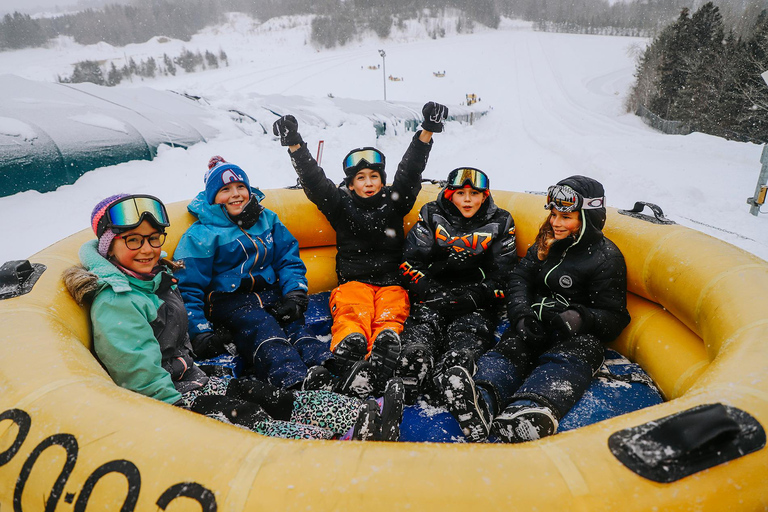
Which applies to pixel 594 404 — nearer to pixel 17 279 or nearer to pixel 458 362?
pixel 458 362

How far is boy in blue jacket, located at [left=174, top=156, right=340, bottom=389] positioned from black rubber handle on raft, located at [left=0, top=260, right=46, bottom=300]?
74 centimetres

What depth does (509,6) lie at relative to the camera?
3378 inches

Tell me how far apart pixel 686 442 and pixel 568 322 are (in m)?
1.23

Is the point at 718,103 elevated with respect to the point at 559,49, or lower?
lower

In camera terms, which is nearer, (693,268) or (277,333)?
(693,268)

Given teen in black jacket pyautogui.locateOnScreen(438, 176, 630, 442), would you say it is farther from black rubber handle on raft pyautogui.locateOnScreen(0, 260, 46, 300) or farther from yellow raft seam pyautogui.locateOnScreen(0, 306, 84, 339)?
black rubber handle on raft pyautogui.locateOnScreen(0, 260, 46, 300)

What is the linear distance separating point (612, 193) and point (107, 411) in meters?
8.57

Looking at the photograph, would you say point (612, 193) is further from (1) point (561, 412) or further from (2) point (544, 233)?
(1) point (561, 412)

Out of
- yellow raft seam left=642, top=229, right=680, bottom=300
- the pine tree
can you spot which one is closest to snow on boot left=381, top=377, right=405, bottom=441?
yellow raft seam left=642, top=229, right=680, bottom=300

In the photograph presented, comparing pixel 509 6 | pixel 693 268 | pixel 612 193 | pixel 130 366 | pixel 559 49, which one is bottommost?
pixel 612 193

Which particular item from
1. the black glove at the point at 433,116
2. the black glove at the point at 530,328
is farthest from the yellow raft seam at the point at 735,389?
the black glove at the point at 433,116

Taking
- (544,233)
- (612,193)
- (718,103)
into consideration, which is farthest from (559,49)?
(544,233)

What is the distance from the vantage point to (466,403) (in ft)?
5.88

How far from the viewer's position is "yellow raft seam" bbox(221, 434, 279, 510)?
998 mm
